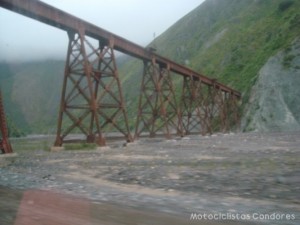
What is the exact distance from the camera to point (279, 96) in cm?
3709

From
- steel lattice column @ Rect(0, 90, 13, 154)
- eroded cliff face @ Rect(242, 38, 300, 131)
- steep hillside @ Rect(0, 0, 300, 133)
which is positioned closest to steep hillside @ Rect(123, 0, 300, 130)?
steep hillside @ Rect(0, 0, 300, 133)

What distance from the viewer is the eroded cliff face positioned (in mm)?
36125

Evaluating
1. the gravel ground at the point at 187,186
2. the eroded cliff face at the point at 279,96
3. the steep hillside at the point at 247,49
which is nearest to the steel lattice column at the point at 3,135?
the gravel ground at the point at 187,186

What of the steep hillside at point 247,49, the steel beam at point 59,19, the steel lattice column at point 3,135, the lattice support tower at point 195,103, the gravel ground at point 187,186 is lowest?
the gravel ground at point 187,186

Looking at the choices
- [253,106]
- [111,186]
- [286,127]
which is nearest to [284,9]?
[253,106]

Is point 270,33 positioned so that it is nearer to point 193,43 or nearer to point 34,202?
point 193,43

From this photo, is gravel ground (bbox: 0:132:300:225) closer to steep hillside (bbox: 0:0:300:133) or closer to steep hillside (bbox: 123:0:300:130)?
steep hillside (bbox: 0:0:300:133)

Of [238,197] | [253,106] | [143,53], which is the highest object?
[143,53]

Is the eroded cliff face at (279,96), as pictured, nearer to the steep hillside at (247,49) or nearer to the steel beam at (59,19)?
the steep hillside at (247,49)

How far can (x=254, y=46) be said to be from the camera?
198 ft

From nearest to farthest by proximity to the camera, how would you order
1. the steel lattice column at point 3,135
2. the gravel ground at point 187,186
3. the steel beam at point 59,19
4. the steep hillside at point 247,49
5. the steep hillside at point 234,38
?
1. the gravel ground at point 187,186
2. the steel lattice column at point 3,135
3. the steel beam at point 59,19
4. the steep hillside at point 247,49
5. the steep hillside at point 234,38

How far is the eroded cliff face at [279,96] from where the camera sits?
3612cm

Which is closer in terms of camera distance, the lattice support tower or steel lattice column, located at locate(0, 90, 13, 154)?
steel lattice column, located at locate(0, 90, 13, 154)

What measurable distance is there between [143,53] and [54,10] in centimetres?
943
